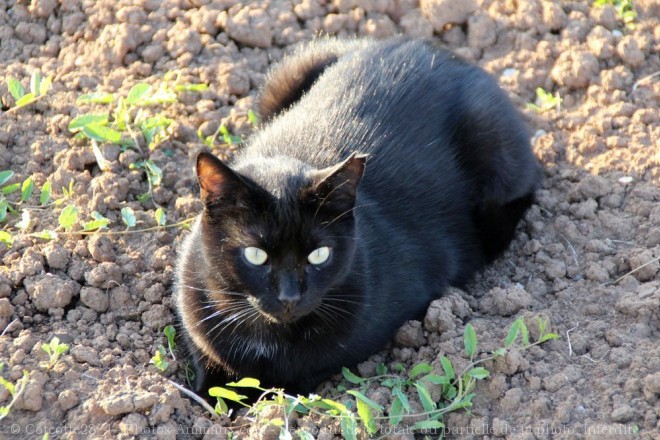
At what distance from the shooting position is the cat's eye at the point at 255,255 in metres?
3.33

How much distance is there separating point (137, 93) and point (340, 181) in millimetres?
1798

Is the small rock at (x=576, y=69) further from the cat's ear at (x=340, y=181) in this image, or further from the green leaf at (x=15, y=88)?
the green leaf at (x=15, y=88)

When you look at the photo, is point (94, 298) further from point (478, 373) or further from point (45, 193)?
point (478, 373)

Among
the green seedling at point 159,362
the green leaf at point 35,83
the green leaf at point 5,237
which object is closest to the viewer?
the green seedling at point 159,362

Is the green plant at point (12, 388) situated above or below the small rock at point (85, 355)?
above

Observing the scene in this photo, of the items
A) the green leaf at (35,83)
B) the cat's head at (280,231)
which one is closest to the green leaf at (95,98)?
the green leaf at (35,83)

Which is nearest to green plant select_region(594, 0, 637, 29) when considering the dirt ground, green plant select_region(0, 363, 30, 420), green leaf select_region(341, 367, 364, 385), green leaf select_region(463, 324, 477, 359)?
the dirt ground

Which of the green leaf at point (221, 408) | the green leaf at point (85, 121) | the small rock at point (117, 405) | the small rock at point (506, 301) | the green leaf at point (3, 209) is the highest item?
the green leaf at point (85, 121)

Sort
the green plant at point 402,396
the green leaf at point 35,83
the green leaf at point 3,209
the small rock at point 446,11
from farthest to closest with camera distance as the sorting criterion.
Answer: the small rock at point 446,11 → the green leaf at point 35,83 → the green leaf at point 3,209 → the green plant at point 402,396

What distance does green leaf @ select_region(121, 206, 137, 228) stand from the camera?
413 centimetres

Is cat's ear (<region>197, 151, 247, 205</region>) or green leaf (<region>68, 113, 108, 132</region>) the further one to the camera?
green leaf (<region>68, 113, 108, 132</region>)

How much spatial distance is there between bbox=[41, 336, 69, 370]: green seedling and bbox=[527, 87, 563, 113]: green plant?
9.87 feet

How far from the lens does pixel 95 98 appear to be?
4629 mm

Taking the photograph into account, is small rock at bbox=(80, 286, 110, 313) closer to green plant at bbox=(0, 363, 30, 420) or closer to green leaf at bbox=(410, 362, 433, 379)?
green plant at bbox=(0, 363, 30, 420)
